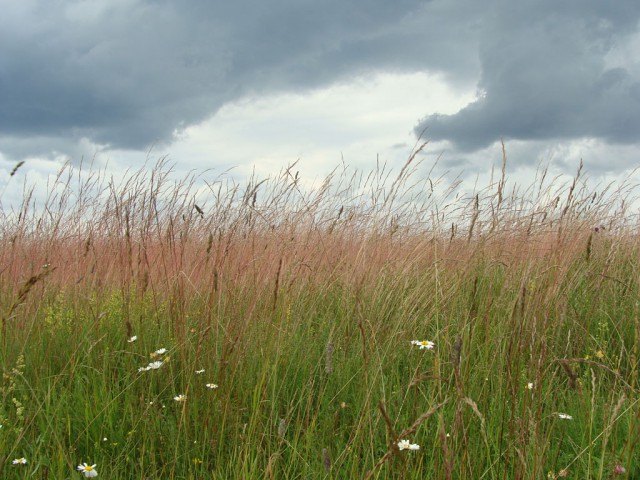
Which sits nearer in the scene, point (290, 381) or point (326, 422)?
point (326, 422)

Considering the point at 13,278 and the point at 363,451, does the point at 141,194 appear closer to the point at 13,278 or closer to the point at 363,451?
the point at 13,278

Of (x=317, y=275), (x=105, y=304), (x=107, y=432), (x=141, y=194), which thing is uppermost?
(x=141, y=194)

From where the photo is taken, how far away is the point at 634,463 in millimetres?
1759

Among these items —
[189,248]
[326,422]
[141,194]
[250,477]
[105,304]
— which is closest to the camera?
[250,477]

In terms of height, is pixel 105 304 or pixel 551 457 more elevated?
pixel 105 304

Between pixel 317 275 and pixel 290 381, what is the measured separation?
Result: 107 cm

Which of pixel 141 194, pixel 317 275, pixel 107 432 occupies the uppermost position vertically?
pixel 141 194

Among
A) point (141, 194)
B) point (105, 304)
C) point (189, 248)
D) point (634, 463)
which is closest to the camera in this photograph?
point (634, 463)

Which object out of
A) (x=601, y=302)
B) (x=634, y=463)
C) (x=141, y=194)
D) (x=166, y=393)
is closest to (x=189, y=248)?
(x=141, y=194)

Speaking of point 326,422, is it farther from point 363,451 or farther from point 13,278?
point 13,278

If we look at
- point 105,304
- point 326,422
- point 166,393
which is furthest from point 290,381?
point 105,304

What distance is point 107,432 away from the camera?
1933 mm

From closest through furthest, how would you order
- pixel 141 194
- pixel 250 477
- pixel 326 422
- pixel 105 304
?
pixel 250 477 → pixel 326 422 → pixel 105 304 → pixel 141 194

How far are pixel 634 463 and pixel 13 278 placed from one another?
384cm
